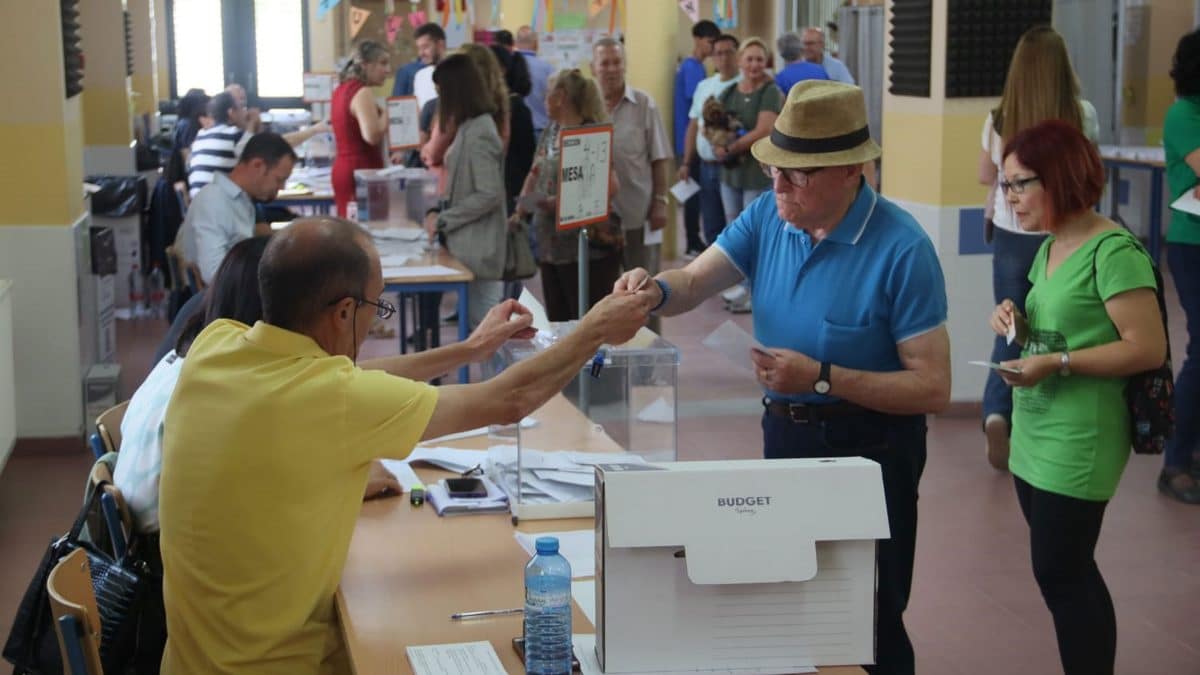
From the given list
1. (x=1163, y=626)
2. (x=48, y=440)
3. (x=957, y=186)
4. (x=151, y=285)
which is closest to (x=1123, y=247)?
(x=1163, y=626)

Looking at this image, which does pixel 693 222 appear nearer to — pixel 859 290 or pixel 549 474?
pixel 549 474

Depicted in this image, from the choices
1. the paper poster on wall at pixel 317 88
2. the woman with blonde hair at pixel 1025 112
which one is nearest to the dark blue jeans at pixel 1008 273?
the woman with blonde hair at pixel 1025 112

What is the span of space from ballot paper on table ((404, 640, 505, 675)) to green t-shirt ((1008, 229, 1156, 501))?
5.22 feet

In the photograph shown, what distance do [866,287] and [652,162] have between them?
466cm

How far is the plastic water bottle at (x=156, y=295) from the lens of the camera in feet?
33.9

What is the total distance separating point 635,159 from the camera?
298 inches

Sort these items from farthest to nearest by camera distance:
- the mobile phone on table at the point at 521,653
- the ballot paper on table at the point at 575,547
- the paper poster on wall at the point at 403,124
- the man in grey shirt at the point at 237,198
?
the paper poster on wall at the point at 403,124
the man in grey shirt at the point at 237,198
the ballot paper on table at the point at 575,547
the mobile phone on table at the point at 521,653

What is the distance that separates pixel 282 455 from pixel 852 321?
1.26 metres

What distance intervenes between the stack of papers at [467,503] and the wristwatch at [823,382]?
784 millimetres

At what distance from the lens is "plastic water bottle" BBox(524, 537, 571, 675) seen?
7.72 ft

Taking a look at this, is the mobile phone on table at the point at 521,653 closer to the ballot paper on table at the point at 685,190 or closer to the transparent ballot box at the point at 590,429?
the transparent ballot box at the point at 590,429

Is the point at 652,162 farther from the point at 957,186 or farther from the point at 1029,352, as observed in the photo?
the point at 1029,352

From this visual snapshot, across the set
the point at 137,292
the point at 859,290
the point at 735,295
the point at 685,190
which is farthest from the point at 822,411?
the point at 137,292

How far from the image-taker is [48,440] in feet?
22.2
